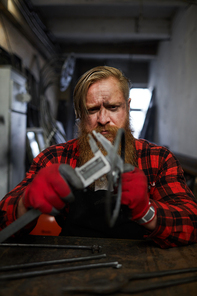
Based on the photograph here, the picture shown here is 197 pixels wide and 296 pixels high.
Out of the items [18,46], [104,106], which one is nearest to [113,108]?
[104,106]

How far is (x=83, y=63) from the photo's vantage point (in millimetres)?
8000

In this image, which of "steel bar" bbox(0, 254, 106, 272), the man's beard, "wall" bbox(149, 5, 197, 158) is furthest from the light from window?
"steel bar" bbox(0, 254, 106, 272)

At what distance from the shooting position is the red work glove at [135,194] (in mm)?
767

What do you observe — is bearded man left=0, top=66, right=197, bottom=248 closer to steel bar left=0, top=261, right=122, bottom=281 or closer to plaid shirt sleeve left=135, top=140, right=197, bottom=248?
plaid shirt sleeve left=135, top=140, right=197, bottom=248

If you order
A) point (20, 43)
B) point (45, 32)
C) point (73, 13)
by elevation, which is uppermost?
point (73, 13)

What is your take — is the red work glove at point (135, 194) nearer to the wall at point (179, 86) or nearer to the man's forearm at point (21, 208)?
the man's forearm at point (21, 208)

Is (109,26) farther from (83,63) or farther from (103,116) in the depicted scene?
(103,116)

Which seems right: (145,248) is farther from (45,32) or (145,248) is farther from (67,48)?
(67,48)

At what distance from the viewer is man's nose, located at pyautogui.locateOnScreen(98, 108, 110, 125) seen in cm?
123

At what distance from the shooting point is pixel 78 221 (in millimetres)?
1200

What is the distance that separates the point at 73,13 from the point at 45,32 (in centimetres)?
82

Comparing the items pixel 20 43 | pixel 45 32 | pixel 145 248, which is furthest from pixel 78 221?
pixel 45 32

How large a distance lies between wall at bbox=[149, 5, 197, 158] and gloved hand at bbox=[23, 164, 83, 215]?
294cm

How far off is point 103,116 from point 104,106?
0.06 m
